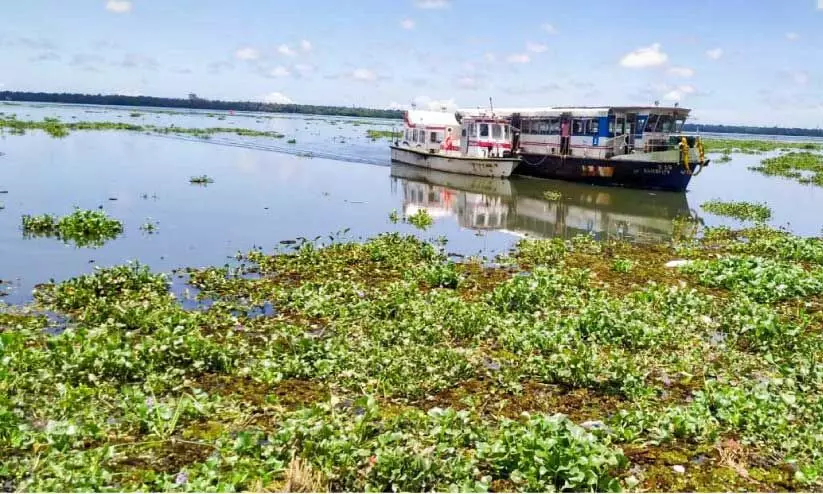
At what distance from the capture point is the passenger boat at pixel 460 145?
35047 millimetres

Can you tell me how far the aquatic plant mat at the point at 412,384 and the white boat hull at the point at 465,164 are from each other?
2186cm

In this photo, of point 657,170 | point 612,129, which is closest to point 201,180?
point 612,129

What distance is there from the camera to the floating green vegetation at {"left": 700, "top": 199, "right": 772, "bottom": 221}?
25.5 meters

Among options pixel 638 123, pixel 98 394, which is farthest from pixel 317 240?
pixel 638 123

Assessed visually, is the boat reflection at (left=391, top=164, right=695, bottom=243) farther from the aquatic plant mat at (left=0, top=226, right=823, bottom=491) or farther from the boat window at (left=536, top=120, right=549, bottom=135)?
the aquatic plant mat at (left=0, top=226, right=823, bottom=491)

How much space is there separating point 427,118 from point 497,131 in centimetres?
707

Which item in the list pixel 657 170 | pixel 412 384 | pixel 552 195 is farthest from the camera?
pixel 657 170

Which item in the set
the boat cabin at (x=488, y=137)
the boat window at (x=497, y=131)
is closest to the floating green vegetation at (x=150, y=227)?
the boat cabin at (x=488, y=137)

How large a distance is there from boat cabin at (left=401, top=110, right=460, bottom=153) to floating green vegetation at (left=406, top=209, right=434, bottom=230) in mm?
16505

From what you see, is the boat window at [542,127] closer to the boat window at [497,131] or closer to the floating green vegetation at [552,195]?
the boat window at [497,131]

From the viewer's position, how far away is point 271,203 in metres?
24.3

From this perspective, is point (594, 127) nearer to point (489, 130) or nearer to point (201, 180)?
point (489, 130)

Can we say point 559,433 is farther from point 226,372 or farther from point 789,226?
point 789,226

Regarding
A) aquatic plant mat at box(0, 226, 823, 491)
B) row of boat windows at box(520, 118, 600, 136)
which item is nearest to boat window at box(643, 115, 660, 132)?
row of boat windows at box(520, 118, 600, 136)
